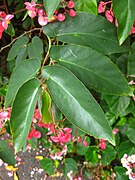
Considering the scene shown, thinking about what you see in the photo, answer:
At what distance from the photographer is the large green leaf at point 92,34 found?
791mm

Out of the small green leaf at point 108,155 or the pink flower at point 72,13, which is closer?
the pink flower at point 72,13

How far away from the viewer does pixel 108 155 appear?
1752 millimetres

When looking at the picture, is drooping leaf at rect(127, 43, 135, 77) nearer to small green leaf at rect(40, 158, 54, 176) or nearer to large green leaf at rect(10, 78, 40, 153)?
large green leaf at rect(10, 78, 40, 153)

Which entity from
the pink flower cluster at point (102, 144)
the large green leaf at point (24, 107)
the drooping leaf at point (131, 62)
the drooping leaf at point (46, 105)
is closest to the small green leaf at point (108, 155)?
the pink flower cluster at point (102, 144)

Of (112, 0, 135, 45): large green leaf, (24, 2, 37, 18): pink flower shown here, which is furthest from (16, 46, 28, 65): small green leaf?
(112, 0, 135, 45): large green leaf

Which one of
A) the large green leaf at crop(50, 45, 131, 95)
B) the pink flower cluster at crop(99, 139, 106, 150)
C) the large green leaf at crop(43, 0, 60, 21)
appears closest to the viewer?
the large green leaf at crop(43, 0, 60, 21)

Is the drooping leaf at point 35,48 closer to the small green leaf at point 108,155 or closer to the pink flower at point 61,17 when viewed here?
the pink flower at point 61,17

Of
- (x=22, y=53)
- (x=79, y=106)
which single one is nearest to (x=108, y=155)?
(x=22, y=53)

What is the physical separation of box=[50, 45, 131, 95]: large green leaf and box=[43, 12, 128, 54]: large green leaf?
0.07 m

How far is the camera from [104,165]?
180 centimetres

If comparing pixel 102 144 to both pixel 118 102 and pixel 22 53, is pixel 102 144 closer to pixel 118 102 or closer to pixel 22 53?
pixel 118 102

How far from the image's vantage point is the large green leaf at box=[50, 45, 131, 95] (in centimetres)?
71

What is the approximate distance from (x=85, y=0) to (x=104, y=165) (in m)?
1.23

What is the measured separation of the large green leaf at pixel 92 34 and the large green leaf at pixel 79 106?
0.16 meters
